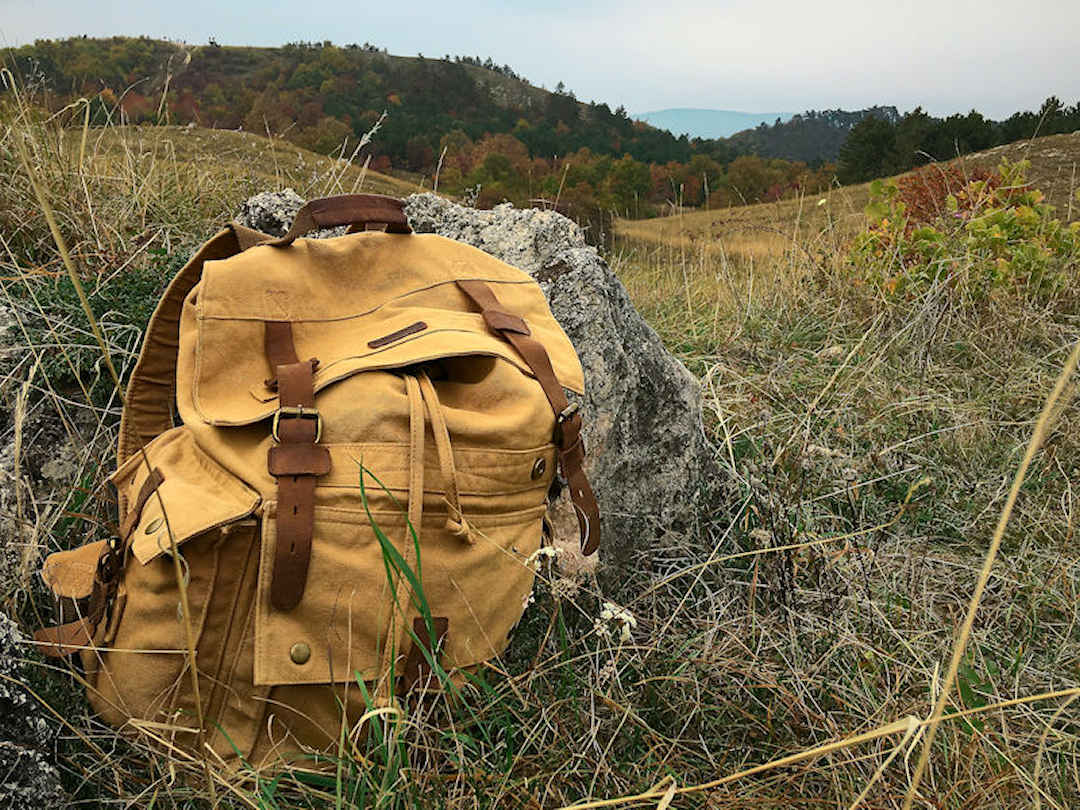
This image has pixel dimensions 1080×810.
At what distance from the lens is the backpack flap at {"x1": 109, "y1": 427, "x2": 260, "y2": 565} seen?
5.01ft

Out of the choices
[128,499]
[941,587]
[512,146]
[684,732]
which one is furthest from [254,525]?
[512,146]

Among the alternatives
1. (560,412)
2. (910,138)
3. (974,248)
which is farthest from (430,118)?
(560,412)

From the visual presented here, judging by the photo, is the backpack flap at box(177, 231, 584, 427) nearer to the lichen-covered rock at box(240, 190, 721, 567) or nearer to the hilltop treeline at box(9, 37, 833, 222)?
the lichen-covered rock at box(240, 190, 721, 567)

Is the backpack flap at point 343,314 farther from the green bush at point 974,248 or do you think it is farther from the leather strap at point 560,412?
the green bush at point 974,248

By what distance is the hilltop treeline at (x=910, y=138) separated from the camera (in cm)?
2747

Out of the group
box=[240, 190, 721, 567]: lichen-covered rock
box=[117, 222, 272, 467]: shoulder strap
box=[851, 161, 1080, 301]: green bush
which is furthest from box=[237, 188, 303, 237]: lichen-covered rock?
box=[851, 161, 1080, 301]: green bush

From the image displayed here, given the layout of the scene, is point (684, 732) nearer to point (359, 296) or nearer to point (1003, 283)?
point (359, 296)

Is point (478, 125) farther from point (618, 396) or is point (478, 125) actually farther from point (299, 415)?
point (299, 415)

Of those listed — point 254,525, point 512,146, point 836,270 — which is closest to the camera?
point 254,525

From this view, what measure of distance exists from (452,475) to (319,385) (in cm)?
33

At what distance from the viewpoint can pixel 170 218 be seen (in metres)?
3.29

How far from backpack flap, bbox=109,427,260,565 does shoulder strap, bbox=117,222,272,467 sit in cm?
27

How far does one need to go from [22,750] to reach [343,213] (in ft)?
4.38

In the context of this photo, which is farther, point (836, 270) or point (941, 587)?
point (836, 270)
